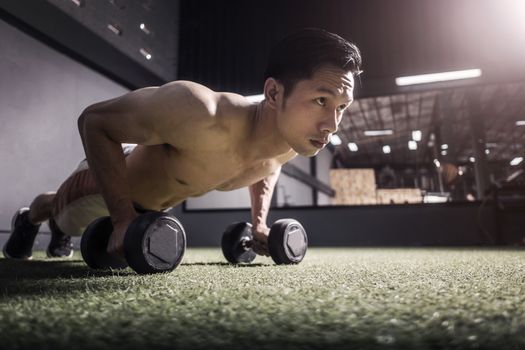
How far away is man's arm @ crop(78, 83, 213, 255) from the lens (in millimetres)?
1115

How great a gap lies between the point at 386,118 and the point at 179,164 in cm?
948

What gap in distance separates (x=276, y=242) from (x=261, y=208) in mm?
339

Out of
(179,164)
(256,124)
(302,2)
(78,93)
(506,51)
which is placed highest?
(302,2)

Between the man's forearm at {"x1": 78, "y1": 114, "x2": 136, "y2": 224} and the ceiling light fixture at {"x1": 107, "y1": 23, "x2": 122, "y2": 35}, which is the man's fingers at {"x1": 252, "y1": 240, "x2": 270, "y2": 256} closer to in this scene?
the man's forearm at {"x1": 78, "y1": 114, "x2": 136, "y2": 224}

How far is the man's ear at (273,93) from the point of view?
1.31 metres

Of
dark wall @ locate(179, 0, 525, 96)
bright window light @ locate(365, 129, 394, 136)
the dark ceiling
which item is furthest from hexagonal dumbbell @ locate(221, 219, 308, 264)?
bright window light @ locate(365, 129, 394, 136)

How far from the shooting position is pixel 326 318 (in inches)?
20.0

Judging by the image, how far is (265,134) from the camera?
137 centimetres

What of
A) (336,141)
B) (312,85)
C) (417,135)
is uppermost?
(417,135)

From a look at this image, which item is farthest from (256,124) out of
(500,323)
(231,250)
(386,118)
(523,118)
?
(523,118)

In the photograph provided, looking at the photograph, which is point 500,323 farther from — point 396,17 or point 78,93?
point 396,17

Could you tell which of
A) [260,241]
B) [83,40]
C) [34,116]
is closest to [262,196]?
[260,241]

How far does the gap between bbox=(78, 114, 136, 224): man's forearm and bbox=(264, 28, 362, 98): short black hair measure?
0.58 m

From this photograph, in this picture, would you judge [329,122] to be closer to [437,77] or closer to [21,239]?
[21,239]
